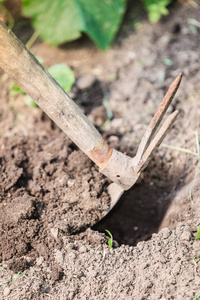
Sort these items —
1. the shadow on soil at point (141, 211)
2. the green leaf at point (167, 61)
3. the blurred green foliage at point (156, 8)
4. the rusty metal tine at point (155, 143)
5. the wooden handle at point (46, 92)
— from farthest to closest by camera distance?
the blurred green foliage at point (156, 8), the green leaf at point (167, 61), the shadow on soil at point (141, 211), the rusty metal tine at point (155, 143), the wooden handle at point (46, 92)

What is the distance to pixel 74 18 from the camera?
2.65 meters

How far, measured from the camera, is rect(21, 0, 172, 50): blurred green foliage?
2.65 metres

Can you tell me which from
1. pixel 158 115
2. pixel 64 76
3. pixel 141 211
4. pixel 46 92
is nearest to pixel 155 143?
pixel 158 115

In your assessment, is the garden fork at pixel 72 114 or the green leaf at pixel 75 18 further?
the green leaf at pixel 75 18

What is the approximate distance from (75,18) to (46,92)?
4.47ft

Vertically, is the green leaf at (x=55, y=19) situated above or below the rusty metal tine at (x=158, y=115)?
above

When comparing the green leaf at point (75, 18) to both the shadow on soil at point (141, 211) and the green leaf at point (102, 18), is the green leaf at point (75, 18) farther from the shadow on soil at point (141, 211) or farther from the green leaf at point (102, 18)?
the shadow on soil at point (141, 211)

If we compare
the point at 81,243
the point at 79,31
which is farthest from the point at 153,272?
the point at 79,31

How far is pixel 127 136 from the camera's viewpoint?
2197 millimetres

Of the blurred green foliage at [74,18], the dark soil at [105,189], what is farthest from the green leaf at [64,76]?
the blurred green foliage at [74,18]

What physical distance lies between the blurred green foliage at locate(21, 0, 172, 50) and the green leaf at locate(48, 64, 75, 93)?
47 centimetres

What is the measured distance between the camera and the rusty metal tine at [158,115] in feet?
4.81

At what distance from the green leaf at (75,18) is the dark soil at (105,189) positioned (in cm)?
14

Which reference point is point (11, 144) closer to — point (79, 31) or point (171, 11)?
point (79, 31)
